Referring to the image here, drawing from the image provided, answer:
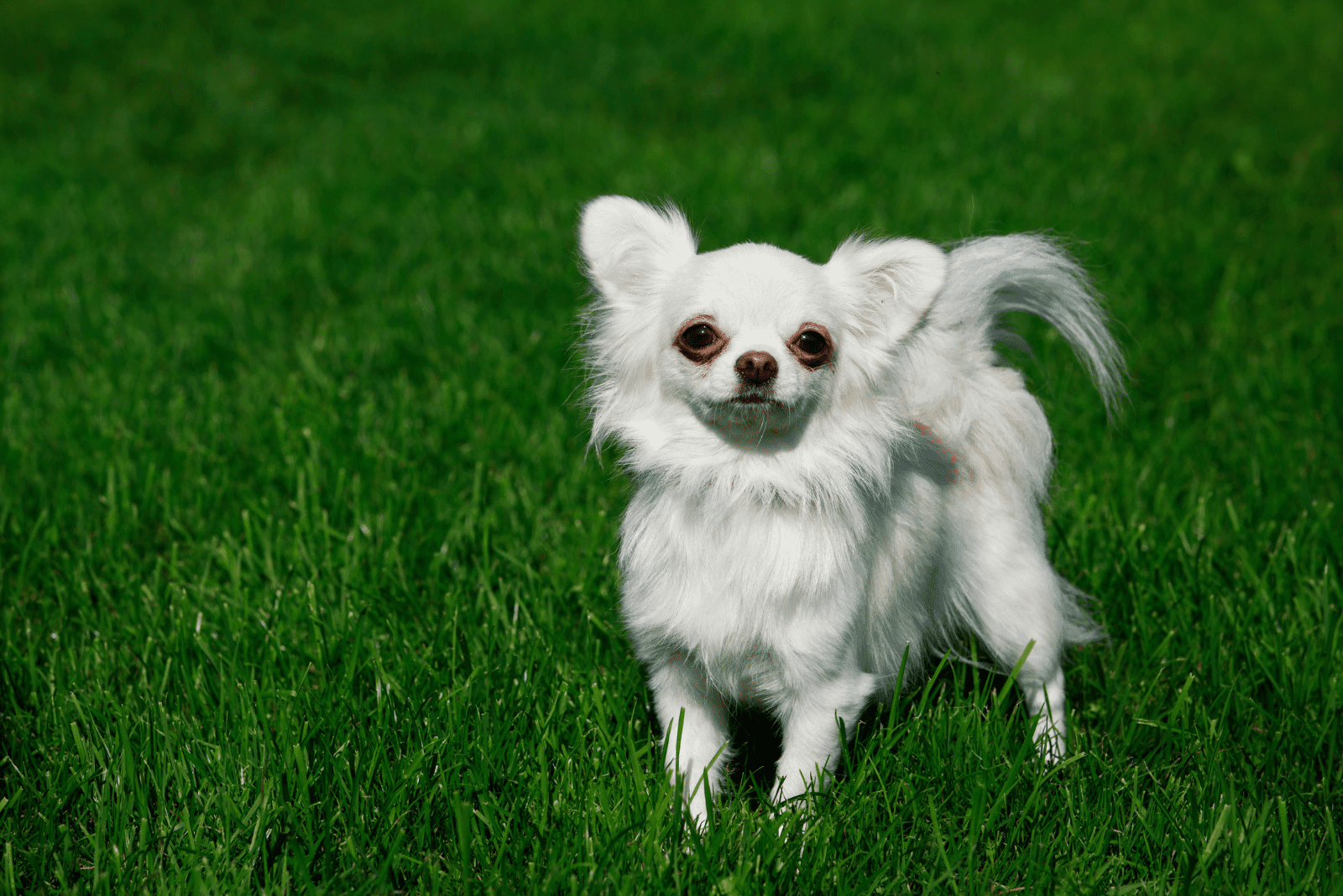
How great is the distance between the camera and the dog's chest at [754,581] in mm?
2107

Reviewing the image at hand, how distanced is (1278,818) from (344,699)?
2016 mm

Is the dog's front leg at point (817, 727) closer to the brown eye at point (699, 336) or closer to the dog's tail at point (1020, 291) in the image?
the brown eye at point (699, 336)

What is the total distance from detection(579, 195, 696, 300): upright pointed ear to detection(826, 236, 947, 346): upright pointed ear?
1.11 feet

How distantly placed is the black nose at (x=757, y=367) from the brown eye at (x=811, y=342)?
111mm

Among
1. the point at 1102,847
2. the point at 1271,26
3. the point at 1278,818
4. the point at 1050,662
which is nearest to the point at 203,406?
the point at 1050,662

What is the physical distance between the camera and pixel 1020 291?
2.60 metres

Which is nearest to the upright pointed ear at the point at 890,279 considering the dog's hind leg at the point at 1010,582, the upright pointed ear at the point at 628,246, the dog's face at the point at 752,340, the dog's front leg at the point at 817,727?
the dog's face at the point at 752,340

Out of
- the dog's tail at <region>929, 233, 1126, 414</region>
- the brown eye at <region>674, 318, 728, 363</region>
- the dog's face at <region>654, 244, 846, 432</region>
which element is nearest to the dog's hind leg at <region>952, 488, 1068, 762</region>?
the dog's tail at <region>929, 233, 1126, 414</region>

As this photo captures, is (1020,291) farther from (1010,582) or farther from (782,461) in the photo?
(782,461)

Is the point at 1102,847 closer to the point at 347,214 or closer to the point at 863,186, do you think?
the point at 863,186

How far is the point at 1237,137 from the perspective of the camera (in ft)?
21.7

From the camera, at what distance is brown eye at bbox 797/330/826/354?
208cm

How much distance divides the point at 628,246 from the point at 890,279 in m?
0.55

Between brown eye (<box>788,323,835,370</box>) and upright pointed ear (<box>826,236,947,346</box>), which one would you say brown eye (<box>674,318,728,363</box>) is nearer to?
brown eye (<box>788,323,835,370</box>)
